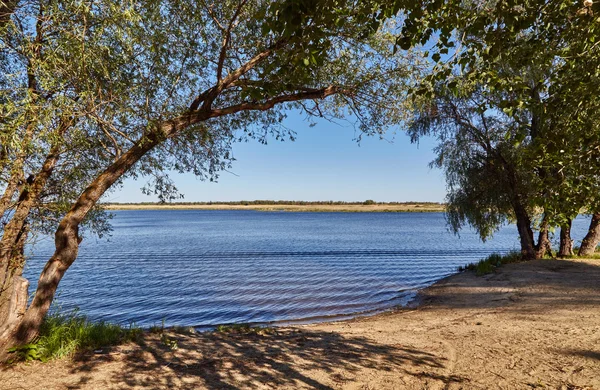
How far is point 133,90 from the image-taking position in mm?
7426

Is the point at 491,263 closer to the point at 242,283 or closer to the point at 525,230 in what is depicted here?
the point at 525,230

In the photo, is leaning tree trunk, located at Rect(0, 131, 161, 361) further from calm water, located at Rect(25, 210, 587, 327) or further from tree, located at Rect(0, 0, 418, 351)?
calm water, located at Rect(25, 210, 587, 327)

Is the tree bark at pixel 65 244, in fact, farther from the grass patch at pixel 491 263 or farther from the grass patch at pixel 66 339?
the grass patch at pixel 491 263

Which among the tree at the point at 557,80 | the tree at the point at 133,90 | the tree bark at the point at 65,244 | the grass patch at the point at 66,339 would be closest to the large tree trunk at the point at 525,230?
the tree at the point at 133,90

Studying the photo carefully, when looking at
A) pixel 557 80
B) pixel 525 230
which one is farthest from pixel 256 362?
pixel 525 230

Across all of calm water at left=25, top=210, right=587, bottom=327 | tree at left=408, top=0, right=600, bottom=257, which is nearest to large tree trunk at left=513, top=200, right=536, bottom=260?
calm water at left=25, top=210, right=587, bottom=327

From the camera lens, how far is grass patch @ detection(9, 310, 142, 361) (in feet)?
21.9

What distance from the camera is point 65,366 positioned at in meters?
6.51

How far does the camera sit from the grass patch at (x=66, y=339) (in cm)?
666

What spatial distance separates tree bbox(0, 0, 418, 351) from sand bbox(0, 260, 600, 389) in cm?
170

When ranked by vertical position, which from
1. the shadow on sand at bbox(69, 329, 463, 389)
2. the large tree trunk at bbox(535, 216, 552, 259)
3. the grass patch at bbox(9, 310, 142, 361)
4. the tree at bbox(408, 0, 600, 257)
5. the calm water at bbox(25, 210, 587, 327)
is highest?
the tree at bbox(408, 0, 600, 257)

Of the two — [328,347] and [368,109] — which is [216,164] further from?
[328,347]

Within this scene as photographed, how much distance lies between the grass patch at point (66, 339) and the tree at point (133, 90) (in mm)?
284

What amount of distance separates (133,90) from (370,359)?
20.6ft
